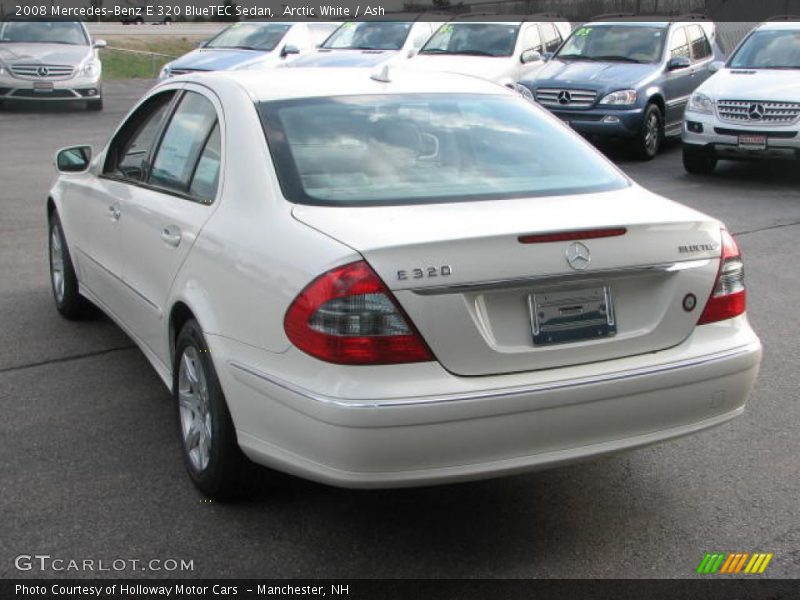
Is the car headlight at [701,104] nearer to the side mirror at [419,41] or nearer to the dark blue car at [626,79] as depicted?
the dark blue car at [626,79]

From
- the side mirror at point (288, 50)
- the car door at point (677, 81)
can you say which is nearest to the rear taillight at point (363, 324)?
the car door at point (677, 81)

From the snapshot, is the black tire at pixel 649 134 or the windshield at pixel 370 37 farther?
the windshield at pixel 370 37

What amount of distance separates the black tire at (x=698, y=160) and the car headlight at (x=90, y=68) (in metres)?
11.5

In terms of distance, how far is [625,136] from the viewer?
46.9 feet

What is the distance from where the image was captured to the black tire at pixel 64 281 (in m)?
6.50

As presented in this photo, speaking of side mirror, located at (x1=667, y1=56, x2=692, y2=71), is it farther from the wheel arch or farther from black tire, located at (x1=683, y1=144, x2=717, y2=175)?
black tire, located at (x1=683, y1=144, x2=717, y2=175)

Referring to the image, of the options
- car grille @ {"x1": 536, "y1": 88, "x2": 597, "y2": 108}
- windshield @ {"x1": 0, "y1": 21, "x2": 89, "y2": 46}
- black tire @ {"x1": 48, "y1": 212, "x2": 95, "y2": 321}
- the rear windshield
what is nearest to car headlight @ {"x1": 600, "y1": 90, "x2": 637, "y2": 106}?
car grille @ {"x1": 536, "y1": 88, "x2": 597, "y2": 108}

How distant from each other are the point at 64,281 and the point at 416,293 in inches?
147

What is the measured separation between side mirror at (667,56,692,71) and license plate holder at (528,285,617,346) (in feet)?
39.6

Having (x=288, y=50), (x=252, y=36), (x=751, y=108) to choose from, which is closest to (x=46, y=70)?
(x=252, y=36)

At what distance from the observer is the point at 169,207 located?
4633mm

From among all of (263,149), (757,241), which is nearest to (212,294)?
(263,149)

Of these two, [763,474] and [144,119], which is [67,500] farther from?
[763,474]

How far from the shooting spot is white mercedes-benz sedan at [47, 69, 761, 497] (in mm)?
3428
